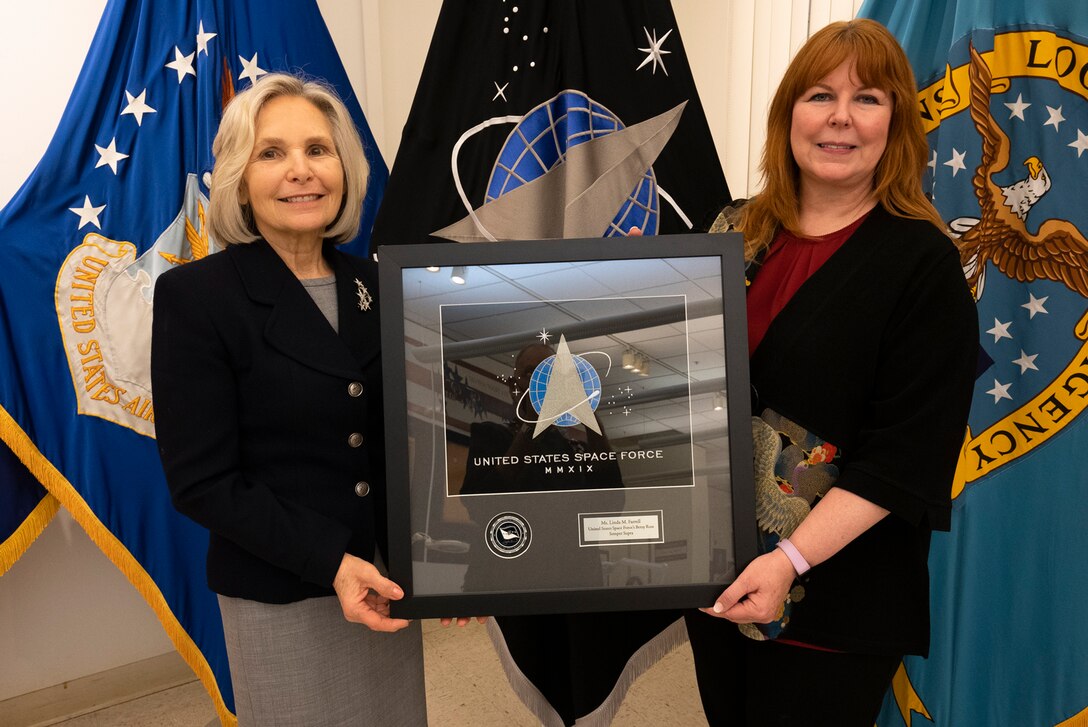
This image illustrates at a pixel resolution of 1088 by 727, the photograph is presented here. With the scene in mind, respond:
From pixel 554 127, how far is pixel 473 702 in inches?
73.4

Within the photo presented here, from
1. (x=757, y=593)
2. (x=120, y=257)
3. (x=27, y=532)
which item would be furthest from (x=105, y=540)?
(x=757, y=593)

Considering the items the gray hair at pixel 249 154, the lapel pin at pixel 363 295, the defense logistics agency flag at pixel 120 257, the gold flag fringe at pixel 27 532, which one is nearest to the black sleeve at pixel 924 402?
the lapel pin at pixel 363 295

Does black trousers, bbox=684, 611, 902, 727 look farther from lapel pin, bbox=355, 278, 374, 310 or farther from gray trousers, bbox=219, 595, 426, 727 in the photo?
lapel pin, bbox=355, 278, 374, 310

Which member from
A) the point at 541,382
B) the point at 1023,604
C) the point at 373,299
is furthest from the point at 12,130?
the point at 1023,604

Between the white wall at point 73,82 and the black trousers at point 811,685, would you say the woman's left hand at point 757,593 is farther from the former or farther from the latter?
the white wall at point 73,82

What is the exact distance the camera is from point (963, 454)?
6.05ft

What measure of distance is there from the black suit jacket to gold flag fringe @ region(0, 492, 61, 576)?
1100 mm

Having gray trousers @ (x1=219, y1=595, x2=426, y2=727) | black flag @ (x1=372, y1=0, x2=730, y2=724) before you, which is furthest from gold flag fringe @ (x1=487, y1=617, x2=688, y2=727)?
gray trousers @ (x1=219, y1=595, x2=426, y2=727)

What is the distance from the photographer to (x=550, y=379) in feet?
3.82

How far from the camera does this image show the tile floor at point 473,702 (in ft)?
8.05

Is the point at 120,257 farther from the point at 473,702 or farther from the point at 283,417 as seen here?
the point at 473,702

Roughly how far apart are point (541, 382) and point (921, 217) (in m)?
0.68

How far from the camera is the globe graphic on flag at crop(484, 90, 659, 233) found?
2064 millimetres

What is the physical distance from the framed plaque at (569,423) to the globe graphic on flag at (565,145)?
92 cm
